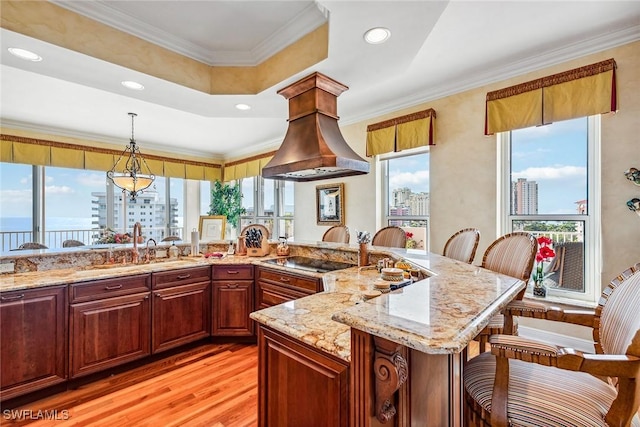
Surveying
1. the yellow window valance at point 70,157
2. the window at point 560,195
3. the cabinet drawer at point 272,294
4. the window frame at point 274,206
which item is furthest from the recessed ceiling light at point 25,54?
the window at point 560,195

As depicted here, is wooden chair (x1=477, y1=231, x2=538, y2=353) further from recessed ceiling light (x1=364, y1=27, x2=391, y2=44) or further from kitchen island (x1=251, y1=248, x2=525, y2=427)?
recessed ceiling light (x1=364, y1=27, x2=391, y2=44)

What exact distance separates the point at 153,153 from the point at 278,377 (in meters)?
6.53

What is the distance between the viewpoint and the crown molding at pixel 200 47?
2.12 meters

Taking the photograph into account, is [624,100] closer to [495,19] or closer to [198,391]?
[495,19]

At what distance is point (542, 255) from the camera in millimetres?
2895

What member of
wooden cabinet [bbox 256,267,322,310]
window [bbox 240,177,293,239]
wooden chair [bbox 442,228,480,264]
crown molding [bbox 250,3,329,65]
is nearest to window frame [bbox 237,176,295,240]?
window [bbox 240,177,293,239]

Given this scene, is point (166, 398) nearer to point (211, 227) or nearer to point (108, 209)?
point (211, 227)

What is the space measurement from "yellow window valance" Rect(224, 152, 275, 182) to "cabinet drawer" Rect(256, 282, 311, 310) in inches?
144

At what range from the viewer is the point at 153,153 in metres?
6.40

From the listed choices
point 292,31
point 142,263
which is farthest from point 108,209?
point 292,31

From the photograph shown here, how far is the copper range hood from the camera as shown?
8.23ft

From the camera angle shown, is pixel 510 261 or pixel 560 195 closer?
pixel 510 261

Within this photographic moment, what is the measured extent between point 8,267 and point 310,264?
2589 millimetres

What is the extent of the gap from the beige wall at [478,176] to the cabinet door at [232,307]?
6.95ft
